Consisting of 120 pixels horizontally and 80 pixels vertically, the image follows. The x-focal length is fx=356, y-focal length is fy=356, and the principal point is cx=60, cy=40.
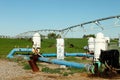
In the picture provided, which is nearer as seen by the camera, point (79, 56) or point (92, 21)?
point (92, 21)

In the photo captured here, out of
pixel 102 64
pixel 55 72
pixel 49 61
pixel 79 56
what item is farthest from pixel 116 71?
pixel 79 56

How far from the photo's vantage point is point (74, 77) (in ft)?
56.8

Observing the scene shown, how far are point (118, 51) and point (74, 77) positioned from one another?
256 cm

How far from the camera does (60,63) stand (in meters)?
22.7

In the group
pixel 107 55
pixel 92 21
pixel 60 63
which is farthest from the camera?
pixel 92 21

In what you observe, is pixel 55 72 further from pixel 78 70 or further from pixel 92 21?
pixel 92 21

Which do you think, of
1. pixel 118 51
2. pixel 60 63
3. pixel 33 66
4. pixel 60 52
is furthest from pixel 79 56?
pixel 118 51

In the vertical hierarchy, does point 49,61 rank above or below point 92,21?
below

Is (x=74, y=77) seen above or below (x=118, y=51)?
below

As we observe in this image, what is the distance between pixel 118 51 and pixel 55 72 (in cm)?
389

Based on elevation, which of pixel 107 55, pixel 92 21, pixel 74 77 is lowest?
pixel 74 77

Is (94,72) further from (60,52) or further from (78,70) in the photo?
(60,52)

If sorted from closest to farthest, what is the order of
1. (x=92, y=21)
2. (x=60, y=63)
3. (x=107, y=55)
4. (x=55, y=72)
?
1. (x=107, y=55)
2. (x=55, y=72)
3. (x=60, y=63)
4. (x=92, y=21)

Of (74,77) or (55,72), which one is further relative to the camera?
(55,72)
